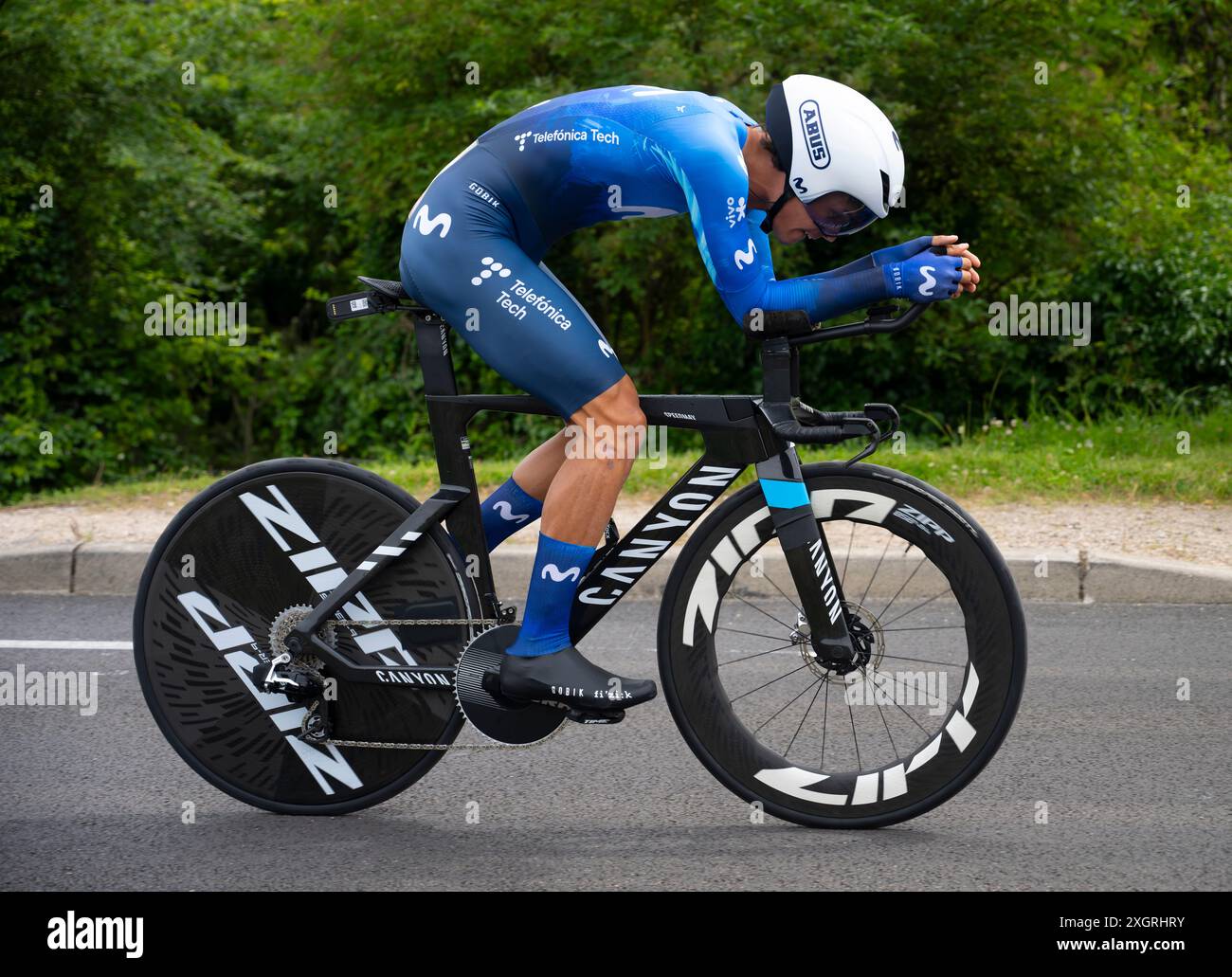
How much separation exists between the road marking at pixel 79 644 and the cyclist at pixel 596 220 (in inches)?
110

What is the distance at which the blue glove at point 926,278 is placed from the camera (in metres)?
3.25

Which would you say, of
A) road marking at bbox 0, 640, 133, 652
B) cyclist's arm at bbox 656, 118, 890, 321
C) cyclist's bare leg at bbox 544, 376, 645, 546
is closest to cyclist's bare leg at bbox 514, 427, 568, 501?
cyclist's bare leg at bbox 544, 376, 645, 546

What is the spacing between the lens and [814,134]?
A: 3.41 m

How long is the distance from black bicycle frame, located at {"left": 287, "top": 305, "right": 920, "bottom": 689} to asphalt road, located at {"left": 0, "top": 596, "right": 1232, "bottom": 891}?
48cm

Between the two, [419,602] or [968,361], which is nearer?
[419,602]

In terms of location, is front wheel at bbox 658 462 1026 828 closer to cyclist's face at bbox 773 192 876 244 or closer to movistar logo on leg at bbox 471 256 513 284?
cyclist's face at bbox 773 192 876 244

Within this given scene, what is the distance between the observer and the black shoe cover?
359 centimetres

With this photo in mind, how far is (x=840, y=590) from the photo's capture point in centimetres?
365

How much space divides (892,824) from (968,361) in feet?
28.3

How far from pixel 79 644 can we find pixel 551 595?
302 centimetres

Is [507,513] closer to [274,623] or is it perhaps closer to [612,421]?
[612,421]

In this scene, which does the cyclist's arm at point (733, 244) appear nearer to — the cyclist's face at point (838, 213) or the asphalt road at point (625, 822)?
the cyclist's face at point (838, 213)

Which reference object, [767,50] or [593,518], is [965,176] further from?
[593,518]
